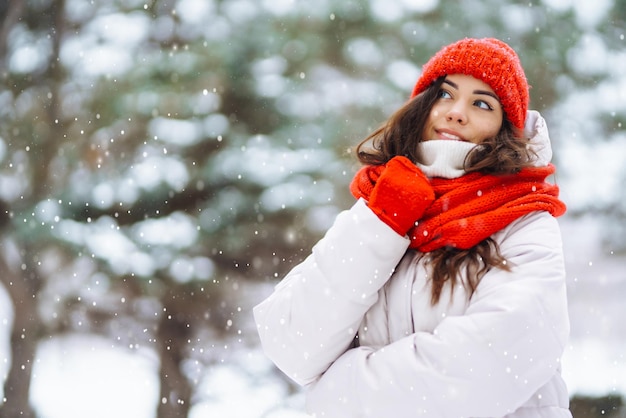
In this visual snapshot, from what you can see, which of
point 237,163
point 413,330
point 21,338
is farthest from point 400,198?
point 21,338

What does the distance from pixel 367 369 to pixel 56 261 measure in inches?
153

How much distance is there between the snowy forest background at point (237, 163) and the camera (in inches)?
164

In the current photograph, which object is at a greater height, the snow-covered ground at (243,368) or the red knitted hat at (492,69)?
the red knitted hat at (492,69)

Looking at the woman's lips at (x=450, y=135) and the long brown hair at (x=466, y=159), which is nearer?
the long brown hair at (x=466, y=159)

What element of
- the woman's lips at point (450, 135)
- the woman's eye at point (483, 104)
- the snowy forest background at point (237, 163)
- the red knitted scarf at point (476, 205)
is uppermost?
the woman's eye at point (483, 104)

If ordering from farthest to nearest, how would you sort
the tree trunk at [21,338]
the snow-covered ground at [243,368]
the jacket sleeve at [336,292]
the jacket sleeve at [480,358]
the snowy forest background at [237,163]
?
1. the tree trunk at [21,338]
2. the snow-covered ground at [243,368]
3. the snowy forest background at [237,163]
4. the jacket sleeve at [336,292]
5. the jacket sleeve at [480,358]

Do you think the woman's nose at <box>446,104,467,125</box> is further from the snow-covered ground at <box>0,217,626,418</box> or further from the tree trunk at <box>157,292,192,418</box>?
the tree trunk at <box>157,292,192,418</box>

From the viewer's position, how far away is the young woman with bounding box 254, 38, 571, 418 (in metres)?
1.13

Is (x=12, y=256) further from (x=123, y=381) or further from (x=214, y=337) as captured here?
(x=214, y=337)

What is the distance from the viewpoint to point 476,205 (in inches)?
51.1

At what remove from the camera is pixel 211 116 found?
4289 mm

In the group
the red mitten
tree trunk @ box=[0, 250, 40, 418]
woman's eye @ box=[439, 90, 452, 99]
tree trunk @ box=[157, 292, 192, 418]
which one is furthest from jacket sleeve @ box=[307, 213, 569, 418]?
tree trunk @ box=[0, 250, 40, 418]

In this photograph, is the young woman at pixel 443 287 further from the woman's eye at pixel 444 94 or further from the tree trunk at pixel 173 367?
the tree trunk at pixel 173 367

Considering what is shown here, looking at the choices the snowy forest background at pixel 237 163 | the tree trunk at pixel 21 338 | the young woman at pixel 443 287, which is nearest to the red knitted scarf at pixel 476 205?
the young woman at pixel 443 287
